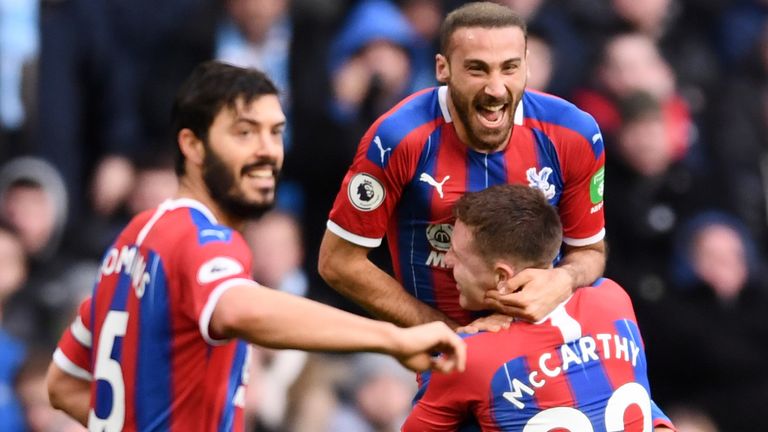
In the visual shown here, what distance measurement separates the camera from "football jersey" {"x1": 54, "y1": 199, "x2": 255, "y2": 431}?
440cm

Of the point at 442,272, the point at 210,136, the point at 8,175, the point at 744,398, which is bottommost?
the point at 744,398

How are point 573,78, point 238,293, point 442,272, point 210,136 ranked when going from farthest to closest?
point 573,78, point 442,272, point 210,136, point 238,293

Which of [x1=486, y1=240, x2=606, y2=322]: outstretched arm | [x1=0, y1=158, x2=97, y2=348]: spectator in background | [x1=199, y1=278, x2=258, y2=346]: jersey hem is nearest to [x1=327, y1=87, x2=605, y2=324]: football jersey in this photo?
[x1=486, y1=240, x2=606, y2=322]: outstretched arm

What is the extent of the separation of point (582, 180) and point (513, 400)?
0.98 m

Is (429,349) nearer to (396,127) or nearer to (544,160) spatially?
(396,127)

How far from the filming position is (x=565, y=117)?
17.3ft

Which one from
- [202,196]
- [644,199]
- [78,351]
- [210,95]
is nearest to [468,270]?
[202,196]

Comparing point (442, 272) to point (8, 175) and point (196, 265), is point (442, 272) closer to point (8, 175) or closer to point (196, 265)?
point (196, 265)

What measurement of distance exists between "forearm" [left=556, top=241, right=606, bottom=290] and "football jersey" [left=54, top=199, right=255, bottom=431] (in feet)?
3.77

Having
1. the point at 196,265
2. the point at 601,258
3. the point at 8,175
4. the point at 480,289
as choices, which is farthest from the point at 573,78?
the point at 196,265

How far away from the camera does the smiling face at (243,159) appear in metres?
4.67

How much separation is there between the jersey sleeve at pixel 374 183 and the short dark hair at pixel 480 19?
0.35 m

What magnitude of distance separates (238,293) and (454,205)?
119 centimetres

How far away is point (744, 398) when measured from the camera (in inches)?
344
